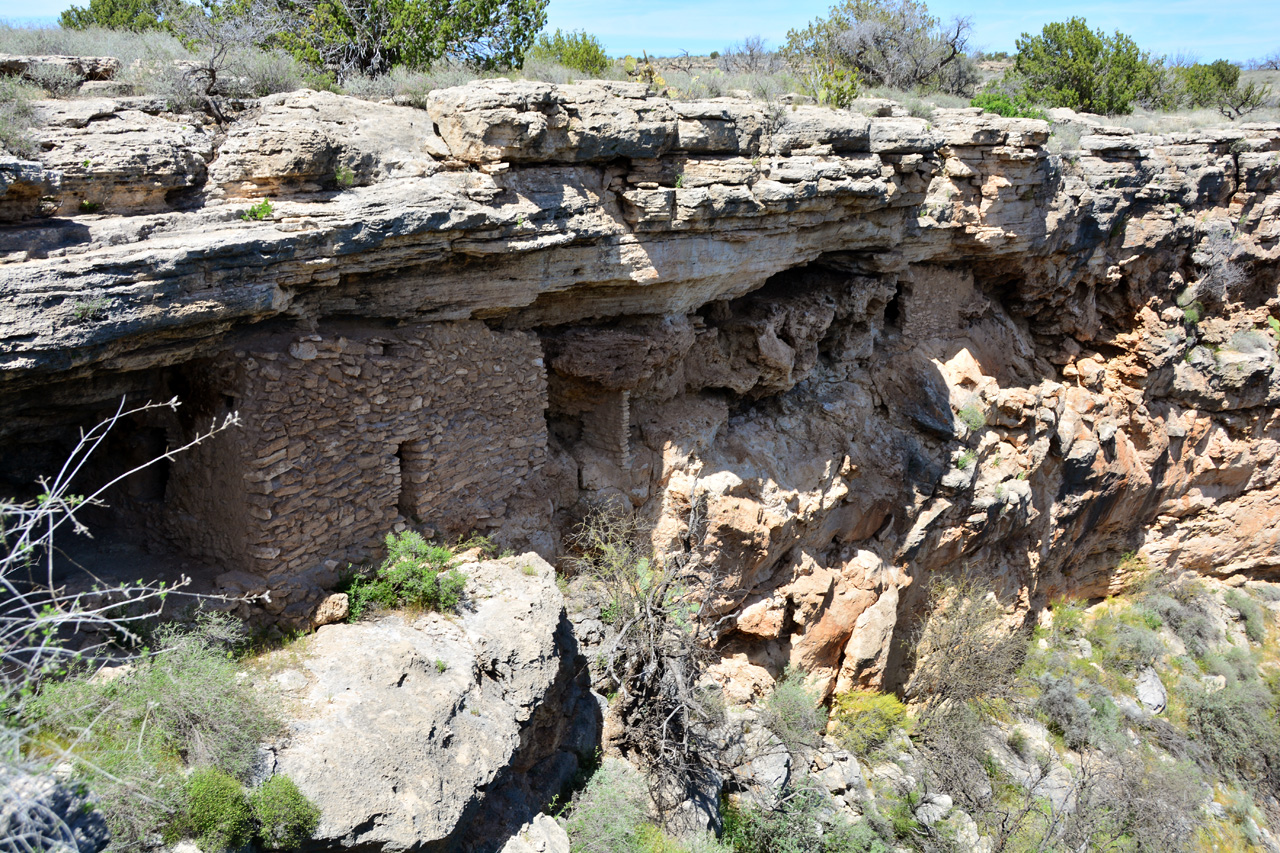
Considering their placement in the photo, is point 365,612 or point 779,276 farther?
point 779,276

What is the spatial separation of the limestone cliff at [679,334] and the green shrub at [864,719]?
28 centimetres

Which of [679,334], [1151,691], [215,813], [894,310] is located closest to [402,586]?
[215,813]

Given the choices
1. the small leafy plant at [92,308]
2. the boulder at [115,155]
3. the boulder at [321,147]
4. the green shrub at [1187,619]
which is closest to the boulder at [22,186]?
the boulder at [115,155]

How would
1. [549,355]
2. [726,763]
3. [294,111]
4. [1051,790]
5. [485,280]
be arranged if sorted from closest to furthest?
[294,111]
[485,280]
[726,763]
[549,355]
[1051,790]

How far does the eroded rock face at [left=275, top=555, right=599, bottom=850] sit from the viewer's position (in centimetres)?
502

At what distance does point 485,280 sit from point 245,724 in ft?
12.8

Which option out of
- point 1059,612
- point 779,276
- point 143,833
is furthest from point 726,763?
point 1059,612

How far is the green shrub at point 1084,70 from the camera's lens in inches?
632

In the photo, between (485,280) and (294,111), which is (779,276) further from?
(294,111)

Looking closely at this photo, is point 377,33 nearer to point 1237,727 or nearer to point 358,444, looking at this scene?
point 358,444

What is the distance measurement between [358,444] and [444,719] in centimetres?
234

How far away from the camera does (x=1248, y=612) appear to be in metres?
15.2

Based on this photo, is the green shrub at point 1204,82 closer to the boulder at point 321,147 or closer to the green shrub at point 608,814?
the boulder at point 321,147

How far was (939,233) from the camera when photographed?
10.9 m
